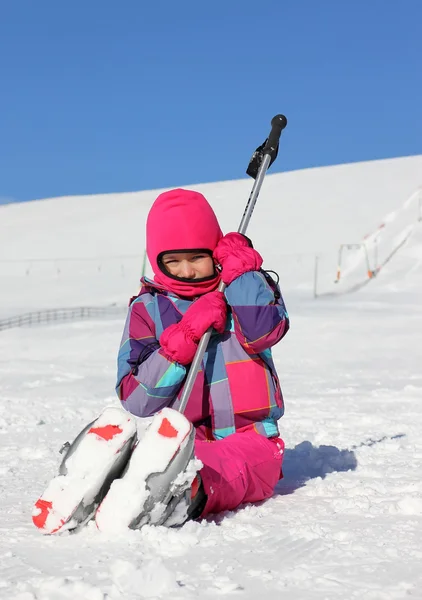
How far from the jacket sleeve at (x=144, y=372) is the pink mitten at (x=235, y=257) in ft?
1.28

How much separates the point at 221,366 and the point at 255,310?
0.30 meters

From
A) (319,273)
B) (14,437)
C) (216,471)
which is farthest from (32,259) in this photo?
(216,471)

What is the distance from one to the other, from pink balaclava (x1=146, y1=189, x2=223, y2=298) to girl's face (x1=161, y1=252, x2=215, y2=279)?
2 cm

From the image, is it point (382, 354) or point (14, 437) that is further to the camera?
point (382, 354)

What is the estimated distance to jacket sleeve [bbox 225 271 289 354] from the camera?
3.08 metres

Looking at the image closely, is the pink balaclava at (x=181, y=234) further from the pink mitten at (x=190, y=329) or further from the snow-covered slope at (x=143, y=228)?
the snow-covered slope at (x=143, y=228)

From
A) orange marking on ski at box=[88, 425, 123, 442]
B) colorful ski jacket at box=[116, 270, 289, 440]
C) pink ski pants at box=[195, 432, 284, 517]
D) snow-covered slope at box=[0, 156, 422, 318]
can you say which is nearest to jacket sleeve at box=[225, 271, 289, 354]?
colorful ski jacket at box=[116, 270, 289, 440]

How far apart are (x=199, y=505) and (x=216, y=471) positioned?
0.57ft

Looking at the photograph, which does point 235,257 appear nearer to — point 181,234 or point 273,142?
point 181,234

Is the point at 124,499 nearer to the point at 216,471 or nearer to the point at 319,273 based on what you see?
the point at 216,471

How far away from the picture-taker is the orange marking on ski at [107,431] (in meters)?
2.66

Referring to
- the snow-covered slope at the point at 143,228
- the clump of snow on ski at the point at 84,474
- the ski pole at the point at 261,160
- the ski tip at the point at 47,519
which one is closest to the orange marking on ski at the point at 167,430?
the clump of snow on ski at the point at 84,474

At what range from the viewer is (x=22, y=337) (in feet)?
45.4

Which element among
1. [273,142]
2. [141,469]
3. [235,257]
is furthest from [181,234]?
[141,469]
